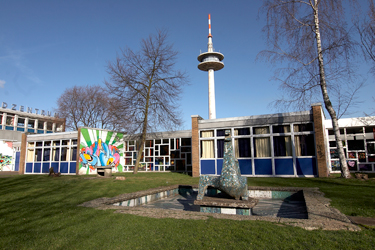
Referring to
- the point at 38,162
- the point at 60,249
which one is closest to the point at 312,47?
the point at 60,249

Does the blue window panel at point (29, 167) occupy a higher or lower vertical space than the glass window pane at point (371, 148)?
lower

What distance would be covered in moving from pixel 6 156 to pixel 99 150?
22.2m

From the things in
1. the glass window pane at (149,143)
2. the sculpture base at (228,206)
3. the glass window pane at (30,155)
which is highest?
the glass window pane at (149,143)

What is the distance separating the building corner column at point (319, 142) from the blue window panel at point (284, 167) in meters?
1.47

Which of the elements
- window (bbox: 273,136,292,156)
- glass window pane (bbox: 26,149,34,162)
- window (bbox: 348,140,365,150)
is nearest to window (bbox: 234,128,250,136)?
window (bbox: 273,136,292,156)

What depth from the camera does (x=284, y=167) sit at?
46.6 ft

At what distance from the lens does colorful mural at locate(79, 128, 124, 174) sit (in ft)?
65.9

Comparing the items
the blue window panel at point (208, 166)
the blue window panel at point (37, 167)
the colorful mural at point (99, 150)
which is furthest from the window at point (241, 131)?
the blue window panel at point (37, 167)

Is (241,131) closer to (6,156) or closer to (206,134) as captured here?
(206,134)

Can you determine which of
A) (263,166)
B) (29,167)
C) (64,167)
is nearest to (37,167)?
(29,167)

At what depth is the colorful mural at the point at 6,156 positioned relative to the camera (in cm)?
3322

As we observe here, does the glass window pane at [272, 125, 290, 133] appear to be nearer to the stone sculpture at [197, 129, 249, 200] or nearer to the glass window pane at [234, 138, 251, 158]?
the glass window pane at [234, 138, 251, 158]

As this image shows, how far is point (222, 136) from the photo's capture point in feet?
53.1

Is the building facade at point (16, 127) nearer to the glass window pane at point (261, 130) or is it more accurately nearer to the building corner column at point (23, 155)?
the building corner column at point (23, 155)
